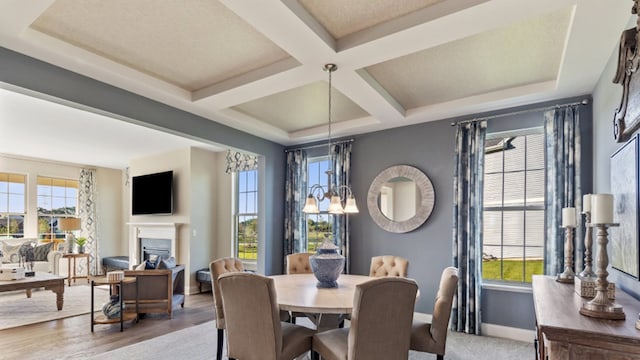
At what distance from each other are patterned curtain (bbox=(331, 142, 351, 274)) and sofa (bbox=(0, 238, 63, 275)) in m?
6.28

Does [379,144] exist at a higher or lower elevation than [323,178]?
higher

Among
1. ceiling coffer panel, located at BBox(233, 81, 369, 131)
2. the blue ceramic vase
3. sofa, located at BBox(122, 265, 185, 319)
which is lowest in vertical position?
sofa, located at BBox(122, 265, 185, 319)

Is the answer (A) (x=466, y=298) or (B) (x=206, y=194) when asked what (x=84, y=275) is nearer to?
(B) (x=206, y=194)

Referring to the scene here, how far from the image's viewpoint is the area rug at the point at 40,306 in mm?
4898

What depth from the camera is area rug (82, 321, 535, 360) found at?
353cm

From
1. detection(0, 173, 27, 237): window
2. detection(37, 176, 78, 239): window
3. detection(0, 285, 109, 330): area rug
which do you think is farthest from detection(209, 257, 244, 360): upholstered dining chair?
detection(37, 176, 78, 239): window

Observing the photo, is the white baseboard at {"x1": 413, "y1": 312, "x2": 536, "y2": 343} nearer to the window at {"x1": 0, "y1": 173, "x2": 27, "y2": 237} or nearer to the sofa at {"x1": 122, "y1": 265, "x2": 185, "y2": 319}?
the sofa at {"x1": 122, "y1": 265, "x2": 185, "y2": 319}

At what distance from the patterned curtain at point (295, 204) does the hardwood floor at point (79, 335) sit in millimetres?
1574

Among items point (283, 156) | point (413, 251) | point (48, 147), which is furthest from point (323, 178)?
point (48, 147)

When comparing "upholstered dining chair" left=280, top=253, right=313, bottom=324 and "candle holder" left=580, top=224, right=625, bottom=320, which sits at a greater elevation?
"candle holder" left=580, top=224, right=625, bottom=320

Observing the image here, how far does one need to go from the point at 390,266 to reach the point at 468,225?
3.52 feet

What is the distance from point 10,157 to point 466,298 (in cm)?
937

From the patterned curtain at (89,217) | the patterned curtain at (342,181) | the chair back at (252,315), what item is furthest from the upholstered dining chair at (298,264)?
the patterned curtain at (89,217)

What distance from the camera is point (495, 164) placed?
14.3 feet
